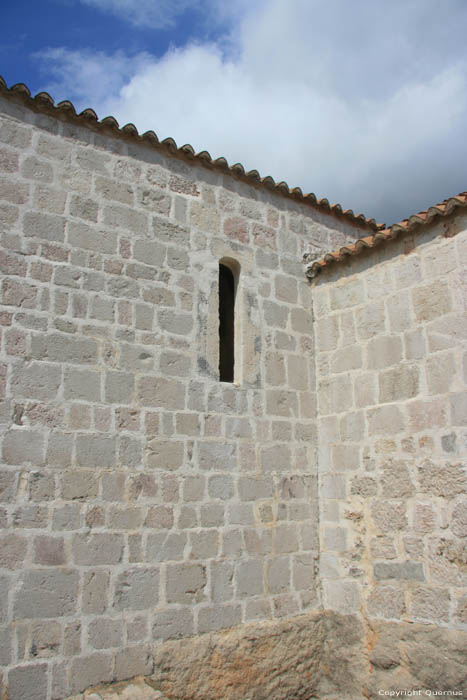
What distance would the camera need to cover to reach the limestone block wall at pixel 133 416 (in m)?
4.62

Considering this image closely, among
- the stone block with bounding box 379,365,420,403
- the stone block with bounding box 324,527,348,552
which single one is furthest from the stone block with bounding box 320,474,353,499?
the stone block with bounding box 379,365,420,403

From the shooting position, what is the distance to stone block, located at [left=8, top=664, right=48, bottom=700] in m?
4.29

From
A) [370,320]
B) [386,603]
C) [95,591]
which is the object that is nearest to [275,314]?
[370,320]

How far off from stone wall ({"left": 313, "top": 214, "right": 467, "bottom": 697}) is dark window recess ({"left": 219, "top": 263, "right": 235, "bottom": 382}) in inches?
39.3

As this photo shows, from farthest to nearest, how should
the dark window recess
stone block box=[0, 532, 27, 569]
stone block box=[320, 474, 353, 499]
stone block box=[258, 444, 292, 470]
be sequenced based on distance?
the dark window recess < stone block box=[320, 474, 353, 499] < stone block box=[258, 444, 292, 470] < stone block box=[0, 532, 27, 569]

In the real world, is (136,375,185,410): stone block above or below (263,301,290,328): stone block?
below

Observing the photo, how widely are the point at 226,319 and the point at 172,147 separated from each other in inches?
69.5

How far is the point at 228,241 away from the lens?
6.31 meters

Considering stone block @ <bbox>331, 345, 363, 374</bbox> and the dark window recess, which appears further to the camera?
the dark window recess

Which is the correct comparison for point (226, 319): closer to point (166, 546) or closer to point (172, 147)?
point (172, 147)

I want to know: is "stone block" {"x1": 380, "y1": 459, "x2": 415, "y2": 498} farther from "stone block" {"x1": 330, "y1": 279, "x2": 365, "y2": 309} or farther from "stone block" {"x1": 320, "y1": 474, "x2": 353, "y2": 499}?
"stone block" {"x1": 330, "y1": 279, "x2": 365, "y2": 309}

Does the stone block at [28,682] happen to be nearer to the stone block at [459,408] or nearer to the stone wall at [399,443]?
the stone wall at [399,443]

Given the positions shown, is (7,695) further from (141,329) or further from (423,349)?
(423,349)

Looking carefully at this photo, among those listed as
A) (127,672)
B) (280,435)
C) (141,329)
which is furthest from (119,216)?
(127,672)
